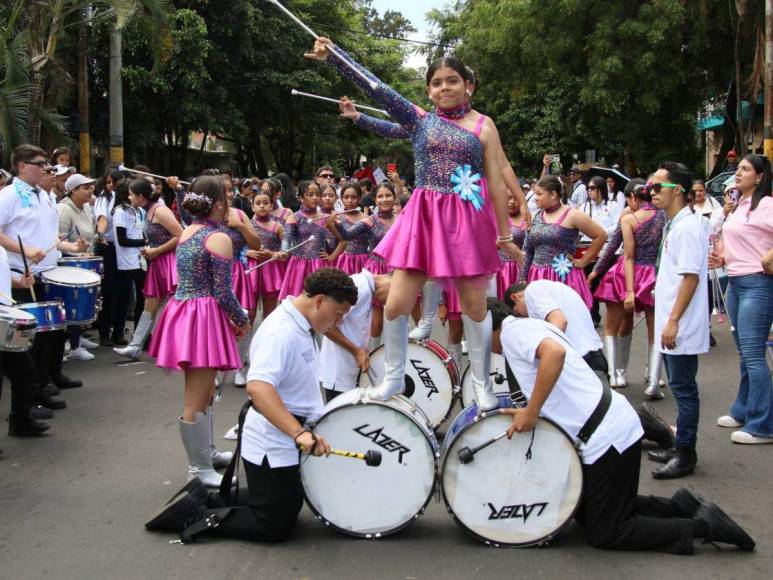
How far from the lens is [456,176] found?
5082 mm

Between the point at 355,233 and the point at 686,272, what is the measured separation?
4257 millimetres

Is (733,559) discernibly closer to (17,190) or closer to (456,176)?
(456,176)

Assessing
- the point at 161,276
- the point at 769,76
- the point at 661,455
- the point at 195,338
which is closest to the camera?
the point at 195,338

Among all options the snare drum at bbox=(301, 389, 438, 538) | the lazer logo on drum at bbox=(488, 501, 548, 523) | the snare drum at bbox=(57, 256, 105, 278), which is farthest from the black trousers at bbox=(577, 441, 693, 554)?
the snare drum at bbox=(57, 256, 105, 278)

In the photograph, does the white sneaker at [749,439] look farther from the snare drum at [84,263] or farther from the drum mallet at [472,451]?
the snare drum at [84,263]

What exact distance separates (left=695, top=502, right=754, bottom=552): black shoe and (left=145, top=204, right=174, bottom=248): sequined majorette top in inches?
269

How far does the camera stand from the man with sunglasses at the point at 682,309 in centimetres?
591

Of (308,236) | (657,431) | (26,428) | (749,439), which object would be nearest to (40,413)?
(26,428)

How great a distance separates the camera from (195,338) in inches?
219

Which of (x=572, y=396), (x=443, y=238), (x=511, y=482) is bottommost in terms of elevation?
(x=511, y=482)

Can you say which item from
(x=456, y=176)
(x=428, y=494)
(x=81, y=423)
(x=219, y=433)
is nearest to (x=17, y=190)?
(x=81, y=423)

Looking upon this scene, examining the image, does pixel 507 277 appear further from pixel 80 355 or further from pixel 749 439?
pixel 80 355

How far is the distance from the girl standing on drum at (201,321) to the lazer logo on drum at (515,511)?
198cm

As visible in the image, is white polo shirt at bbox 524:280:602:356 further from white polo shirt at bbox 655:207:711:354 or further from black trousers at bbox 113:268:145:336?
black trousers at bbox 113:268:145:336
